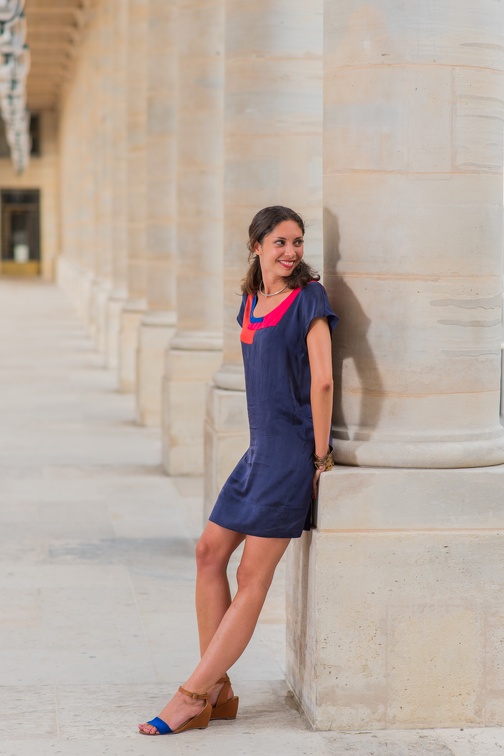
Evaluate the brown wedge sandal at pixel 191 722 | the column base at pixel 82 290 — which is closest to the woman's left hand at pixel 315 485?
the brown wedge sandal at pixel 191 722

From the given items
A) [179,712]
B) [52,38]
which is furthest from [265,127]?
[52,38]

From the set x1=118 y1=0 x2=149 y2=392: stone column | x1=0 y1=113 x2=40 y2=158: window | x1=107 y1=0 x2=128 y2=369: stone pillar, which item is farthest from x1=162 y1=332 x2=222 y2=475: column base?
x1=0 y1=113 x2=40 y2=158: window

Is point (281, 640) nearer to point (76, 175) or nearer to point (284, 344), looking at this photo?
point (284, 344)

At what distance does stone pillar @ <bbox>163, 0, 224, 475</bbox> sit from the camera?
34.7 feet

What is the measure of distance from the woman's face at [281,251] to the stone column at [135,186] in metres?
11.2

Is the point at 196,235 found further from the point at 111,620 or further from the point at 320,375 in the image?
the point at 320,375

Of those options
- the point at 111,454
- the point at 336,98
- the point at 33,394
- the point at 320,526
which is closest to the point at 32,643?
the point at 320,526

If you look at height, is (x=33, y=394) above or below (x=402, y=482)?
below

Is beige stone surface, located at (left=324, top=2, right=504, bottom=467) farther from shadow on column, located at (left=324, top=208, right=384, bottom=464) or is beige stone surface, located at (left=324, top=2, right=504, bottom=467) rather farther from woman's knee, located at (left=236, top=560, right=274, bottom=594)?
woman's knee, located at (left=236, top=560, right=274, bottom=594)

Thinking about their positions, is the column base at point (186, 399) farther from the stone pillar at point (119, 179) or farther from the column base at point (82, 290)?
the column base at point (82, 290)

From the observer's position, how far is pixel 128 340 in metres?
17.1

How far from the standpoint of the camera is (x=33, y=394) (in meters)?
17.3

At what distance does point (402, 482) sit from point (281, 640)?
1.62m

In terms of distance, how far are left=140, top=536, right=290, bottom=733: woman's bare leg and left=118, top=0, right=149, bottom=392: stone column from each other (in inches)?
450
